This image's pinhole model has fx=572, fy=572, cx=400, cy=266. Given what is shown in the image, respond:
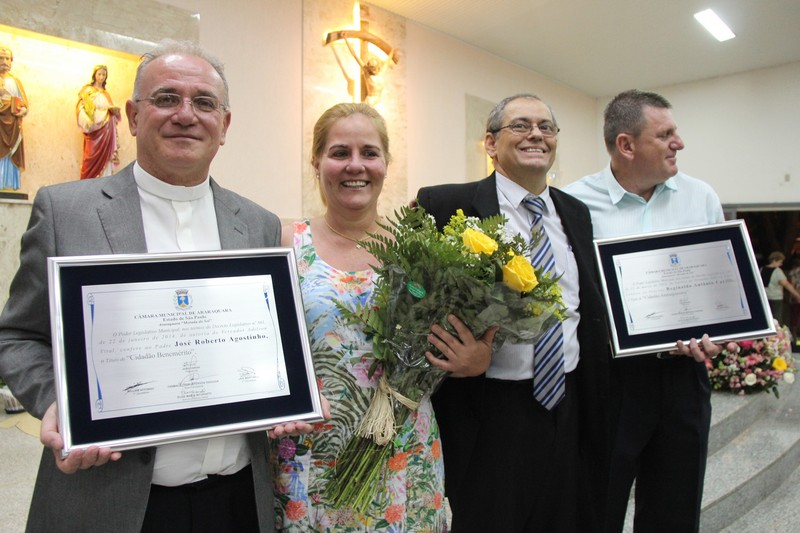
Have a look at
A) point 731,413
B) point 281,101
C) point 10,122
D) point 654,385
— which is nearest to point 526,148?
point 654,385

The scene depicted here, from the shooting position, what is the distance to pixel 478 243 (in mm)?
1333

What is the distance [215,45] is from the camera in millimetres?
5664

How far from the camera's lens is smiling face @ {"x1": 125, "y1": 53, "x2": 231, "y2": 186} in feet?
4.23

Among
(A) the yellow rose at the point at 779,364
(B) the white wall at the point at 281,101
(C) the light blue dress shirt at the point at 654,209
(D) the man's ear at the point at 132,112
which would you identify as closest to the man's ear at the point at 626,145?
(C) the light blue dress shirt at the point at 654,209

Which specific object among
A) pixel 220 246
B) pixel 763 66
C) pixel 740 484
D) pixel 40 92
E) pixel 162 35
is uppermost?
pixel 763 66

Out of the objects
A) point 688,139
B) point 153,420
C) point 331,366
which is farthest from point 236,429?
point 688,139

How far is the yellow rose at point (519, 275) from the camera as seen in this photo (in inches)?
52.6

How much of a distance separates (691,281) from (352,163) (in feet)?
4.26

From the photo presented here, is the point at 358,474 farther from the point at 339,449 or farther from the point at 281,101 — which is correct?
the point at 281,101

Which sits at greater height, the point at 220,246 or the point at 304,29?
the point at 304,29

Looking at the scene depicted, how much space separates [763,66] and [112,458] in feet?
38.7

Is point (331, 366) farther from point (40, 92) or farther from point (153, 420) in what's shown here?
point (40, 92)

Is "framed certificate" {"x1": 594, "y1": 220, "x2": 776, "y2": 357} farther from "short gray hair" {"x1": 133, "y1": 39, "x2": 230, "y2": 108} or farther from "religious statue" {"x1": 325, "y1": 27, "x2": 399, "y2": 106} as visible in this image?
"religious statue" {"x1": 325, "y1": 27, "x2": 399, "y2": 106}

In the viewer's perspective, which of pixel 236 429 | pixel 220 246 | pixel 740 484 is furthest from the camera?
pixel 740 484
